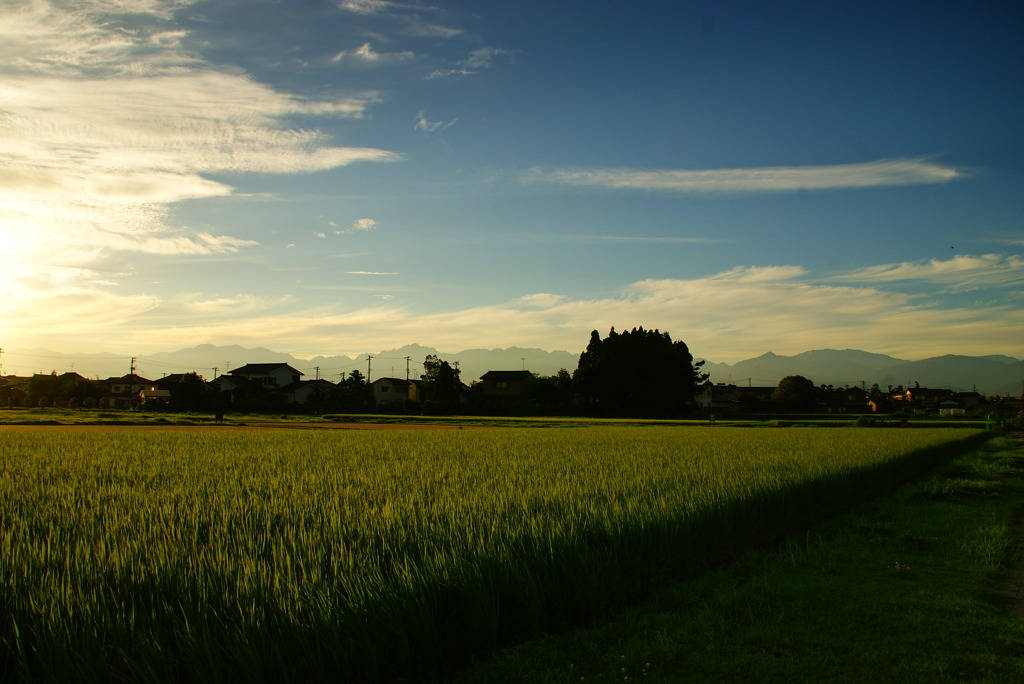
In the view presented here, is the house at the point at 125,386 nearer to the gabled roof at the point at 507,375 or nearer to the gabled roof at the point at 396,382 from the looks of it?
the gabled roof at the point at 396,382

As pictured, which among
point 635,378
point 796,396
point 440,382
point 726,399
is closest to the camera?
point 635,378

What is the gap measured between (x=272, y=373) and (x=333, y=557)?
8829 centimetres

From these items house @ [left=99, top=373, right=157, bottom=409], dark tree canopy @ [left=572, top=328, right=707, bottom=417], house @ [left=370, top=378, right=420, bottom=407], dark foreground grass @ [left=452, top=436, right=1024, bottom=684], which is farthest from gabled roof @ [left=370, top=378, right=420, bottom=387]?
dark foreground grass @ [left=452, top=436, right=1024, bottom=684]

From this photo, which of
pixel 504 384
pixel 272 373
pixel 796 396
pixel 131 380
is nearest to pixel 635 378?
pixel 504 384

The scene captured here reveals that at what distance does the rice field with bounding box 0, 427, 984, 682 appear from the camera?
2.90 m

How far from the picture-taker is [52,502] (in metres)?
6.57

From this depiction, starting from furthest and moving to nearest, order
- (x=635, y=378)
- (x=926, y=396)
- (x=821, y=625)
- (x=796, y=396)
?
1. (x=926, y=396)
2. (x=796, y=396)
3. (x=635, y=378)
4. (x=821, y=625)

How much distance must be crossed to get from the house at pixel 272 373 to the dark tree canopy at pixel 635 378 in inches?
1746

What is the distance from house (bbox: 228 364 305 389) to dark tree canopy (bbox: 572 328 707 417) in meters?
44.3

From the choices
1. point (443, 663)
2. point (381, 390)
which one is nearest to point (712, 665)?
point (443, 663)

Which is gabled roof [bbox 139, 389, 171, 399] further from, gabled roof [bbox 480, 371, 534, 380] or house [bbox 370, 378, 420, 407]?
gabled roof [bbox 480, 371, 534, 380]

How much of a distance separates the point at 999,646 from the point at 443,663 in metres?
3.70

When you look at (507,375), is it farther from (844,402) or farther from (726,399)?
(844,402)

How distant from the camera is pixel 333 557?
13.3 feet
